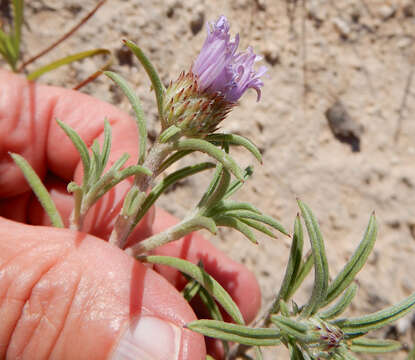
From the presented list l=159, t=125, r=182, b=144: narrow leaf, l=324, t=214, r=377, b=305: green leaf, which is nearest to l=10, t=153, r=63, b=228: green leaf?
l=159, t=125, r=182, b=144: narrow leaf

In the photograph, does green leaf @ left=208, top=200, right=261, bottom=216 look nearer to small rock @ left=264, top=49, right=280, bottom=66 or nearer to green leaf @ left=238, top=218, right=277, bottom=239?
green leaf @ left=238, top=218, right=277, bottom=239

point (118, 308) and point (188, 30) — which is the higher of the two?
point (188, 30)

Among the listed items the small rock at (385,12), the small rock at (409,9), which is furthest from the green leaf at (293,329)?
the small rock at (409,9)

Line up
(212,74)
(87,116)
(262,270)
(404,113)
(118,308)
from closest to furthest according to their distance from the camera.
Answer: (212,74), (118,308), (87,116), (262,270), (404,113)

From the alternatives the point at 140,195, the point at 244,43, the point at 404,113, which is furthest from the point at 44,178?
the point at 404,113

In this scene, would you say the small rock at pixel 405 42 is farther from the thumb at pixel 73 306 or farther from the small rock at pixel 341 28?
the thumb at pixel 73 306

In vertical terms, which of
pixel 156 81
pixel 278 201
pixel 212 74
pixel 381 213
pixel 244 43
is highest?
pixel 244 43

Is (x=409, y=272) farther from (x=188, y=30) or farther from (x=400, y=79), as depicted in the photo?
(x=188, y=30)
